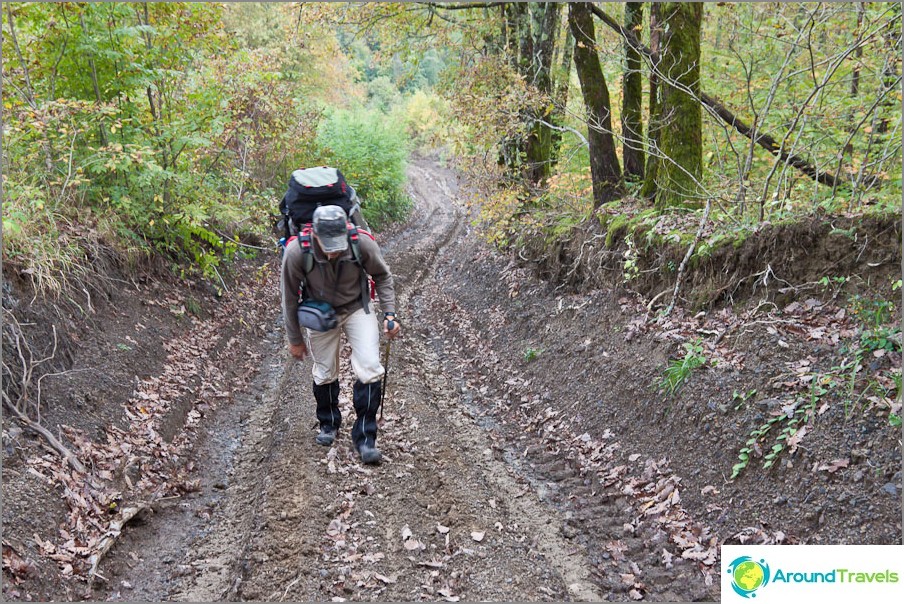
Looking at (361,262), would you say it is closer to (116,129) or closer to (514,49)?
(116,129)

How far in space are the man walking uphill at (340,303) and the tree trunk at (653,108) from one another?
5.14 m

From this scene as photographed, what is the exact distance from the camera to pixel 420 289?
15734 mm

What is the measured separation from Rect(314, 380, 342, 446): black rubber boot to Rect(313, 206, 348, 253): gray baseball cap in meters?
1.69

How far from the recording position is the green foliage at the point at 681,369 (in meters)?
6.33

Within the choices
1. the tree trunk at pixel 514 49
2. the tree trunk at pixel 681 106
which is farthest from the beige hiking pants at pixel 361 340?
the tree trunk at pixel 514 49

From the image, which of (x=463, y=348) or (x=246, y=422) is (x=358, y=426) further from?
(x=463, y=348)

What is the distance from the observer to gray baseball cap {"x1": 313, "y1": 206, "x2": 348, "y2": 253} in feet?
17.6

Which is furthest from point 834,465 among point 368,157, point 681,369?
point 368,157

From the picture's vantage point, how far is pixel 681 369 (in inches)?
250

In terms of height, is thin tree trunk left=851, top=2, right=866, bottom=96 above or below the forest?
above

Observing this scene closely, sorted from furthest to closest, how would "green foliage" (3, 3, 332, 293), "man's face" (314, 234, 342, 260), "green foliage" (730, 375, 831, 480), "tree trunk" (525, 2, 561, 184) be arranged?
"tree trunk" (525, 2, 561, 184)
"green foliage" (3, 3, 332, 293)
"man's face" (314, 234, 342, 260)
"green foliage" (730, 375, 831, 480)

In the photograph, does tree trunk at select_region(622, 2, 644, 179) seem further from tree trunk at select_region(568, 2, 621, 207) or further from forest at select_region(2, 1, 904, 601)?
tree trunk at select_region(568, 2, 621, 207)

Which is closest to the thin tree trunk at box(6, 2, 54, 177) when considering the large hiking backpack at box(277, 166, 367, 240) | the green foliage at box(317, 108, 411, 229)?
the large hiking backpack at box(277, 166, 367, 240)

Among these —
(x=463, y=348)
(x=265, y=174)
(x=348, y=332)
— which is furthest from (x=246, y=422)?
(x=265, y=174)
